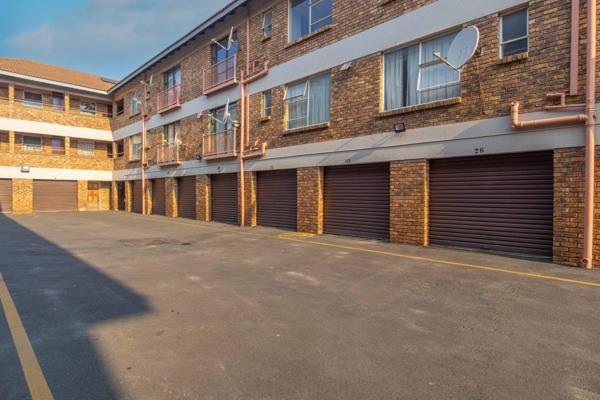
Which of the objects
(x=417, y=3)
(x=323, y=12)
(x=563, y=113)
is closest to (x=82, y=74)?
(x=323, y=12)

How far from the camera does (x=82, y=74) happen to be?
30.9m

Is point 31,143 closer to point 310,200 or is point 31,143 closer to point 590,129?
point 310,200

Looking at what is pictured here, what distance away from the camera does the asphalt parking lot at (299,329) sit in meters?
2.85

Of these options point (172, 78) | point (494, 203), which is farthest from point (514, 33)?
point (172, 78)

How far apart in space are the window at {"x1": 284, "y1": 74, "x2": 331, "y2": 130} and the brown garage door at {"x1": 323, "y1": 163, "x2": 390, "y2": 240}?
1.98 m

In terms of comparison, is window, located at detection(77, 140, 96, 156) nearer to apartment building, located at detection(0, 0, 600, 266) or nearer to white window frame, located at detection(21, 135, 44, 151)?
white window frame, located at detection(21, 135, 44, 151)

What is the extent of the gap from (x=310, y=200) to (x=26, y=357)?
9.73 m

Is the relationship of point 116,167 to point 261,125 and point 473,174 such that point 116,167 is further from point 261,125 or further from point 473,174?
point 473,174

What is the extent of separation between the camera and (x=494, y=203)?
8.31 metres

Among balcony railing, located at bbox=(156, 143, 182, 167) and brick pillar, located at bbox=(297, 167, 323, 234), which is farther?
balcony railing, located at bbox=(156, 143, 182, 167)

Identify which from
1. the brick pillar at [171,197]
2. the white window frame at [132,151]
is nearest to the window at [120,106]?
the white window frame at [132,151]

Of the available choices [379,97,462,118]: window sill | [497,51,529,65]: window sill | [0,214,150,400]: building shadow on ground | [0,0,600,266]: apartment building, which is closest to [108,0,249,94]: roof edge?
[0,0,600,266]: apartment building

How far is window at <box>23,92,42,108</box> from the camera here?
24.9 metres

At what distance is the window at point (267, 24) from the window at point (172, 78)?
7.89 m
